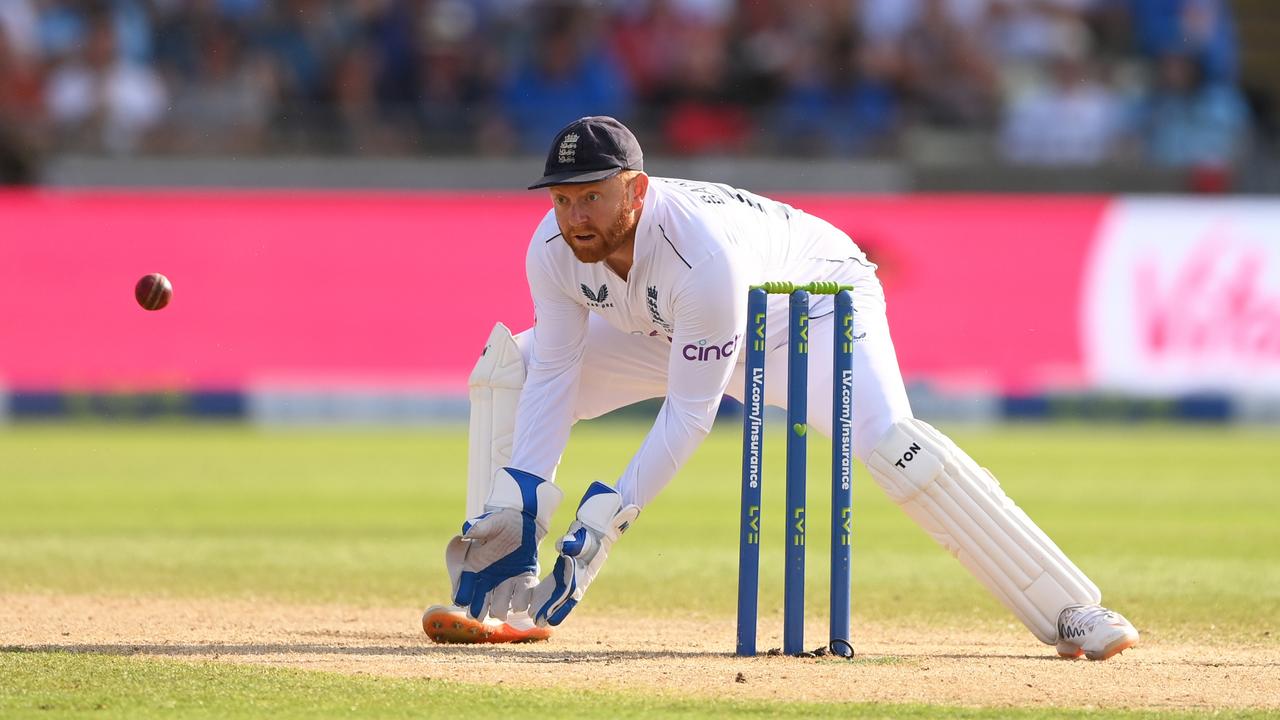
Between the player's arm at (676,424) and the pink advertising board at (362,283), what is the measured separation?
800 centimetres

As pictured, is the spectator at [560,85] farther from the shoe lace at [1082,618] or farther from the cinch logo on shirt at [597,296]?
the shoe lace at [1082,618]

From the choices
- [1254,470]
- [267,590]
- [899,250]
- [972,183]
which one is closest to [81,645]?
[267,590]

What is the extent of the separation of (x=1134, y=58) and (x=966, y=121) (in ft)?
6.16

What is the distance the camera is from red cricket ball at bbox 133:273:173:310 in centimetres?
573

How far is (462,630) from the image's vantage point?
17.5 ft

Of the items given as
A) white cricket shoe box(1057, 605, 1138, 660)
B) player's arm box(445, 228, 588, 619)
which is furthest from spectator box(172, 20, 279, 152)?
white cricket shoe box(1057, 605, 1138, 660)

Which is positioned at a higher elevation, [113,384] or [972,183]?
[972,183]

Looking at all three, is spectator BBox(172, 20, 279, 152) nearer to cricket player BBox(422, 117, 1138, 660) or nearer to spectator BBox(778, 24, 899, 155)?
spectator BBox(778, 24, 899, 155)

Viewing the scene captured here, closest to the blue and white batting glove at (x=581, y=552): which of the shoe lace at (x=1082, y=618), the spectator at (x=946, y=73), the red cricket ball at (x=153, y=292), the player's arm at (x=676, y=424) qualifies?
the player's arm at (x=676, y=424)

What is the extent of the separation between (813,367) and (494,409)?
3.22 ft

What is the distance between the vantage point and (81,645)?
509cm

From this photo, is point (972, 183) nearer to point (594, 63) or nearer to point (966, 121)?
point (966, 121)

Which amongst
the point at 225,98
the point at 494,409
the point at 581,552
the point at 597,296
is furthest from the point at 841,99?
the point at 581,552

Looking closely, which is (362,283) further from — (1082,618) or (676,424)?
(1082,618)
